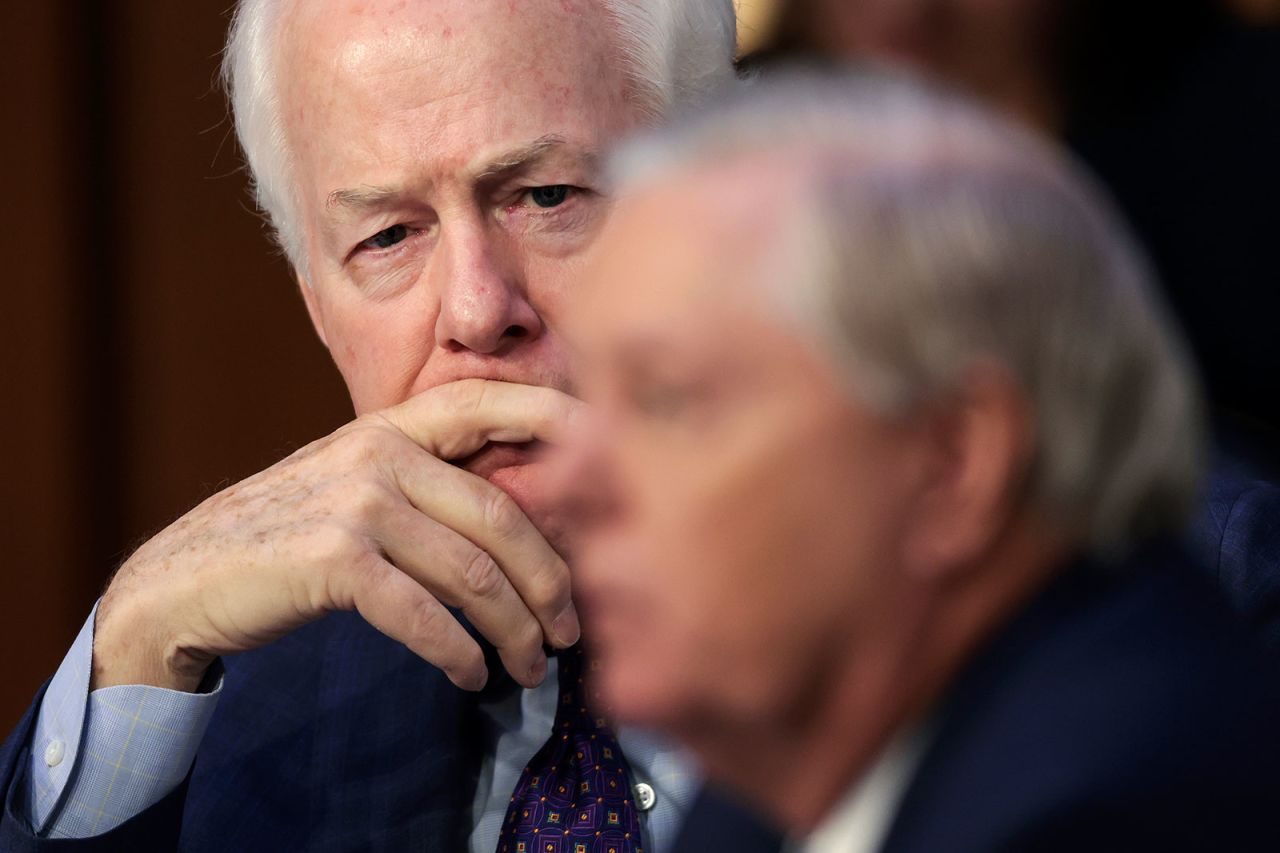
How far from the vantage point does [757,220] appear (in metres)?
0.48

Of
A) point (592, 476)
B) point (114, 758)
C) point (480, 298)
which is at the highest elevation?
point (592, 476)

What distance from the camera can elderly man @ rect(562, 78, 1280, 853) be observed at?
46cm

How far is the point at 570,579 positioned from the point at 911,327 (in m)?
0.75

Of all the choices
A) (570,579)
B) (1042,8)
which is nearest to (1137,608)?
(570,579)

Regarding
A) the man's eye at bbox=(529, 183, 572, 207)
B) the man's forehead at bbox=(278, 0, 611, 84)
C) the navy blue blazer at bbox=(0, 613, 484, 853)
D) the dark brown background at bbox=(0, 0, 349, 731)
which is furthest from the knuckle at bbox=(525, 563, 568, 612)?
the dark brown background at bbox=(0, 0, 349, 731)

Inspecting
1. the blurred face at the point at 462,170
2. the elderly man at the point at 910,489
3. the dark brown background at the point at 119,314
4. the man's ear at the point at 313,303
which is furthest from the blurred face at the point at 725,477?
the dark brown background at the point at 119,314

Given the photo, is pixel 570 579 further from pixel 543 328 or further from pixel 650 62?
pixel 650 62

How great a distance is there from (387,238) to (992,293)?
96 cm

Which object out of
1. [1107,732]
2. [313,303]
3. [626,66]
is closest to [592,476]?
[1107,732]

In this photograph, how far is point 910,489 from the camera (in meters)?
0.47

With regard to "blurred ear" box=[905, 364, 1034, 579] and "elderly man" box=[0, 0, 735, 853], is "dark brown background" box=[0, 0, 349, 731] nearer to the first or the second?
"elderly man" box=[0, 0, 735, 853]

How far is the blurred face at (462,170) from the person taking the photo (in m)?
1.25

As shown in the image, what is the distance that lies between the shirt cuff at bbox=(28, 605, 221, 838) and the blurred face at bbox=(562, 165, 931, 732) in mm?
822

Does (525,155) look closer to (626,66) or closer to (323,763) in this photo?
(626,66)
